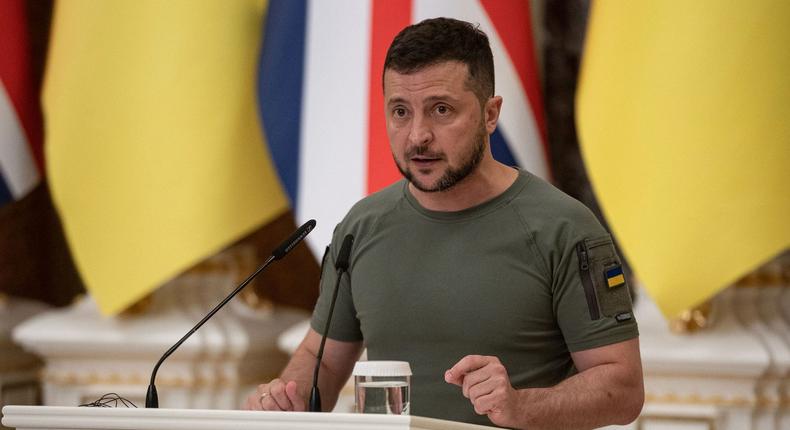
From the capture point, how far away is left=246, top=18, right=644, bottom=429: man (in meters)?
1.91

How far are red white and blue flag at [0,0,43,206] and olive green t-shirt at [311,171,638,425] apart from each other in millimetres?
2041

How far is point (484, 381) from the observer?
1.68 meters

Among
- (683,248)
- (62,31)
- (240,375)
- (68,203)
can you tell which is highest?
(62,31)

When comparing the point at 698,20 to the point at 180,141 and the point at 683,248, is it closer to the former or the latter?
the point at 683,248

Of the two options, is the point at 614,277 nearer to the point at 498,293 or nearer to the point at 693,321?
the point at 498,293

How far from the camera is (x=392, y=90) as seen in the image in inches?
76.7

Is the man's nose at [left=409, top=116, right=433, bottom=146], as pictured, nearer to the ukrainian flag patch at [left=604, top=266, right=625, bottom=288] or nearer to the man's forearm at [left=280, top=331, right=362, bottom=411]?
the ukrainian flag patch at [left=604, top=266, right=625, bottom=288]

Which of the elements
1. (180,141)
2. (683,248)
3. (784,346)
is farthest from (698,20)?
(180,141)

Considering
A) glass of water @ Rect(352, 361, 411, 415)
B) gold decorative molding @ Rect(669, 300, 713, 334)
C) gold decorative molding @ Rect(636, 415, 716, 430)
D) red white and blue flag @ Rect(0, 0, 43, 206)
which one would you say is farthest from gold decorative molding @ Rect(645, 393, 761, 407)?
red white and blue flag @ Rect(0, 0, 43, 206)

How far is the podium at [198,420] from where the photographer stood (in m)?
1.44

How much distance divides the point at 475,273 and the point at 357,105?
4.49 feet

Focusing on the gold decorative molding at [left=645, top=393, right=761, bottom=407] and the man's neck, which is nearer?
the man's neck

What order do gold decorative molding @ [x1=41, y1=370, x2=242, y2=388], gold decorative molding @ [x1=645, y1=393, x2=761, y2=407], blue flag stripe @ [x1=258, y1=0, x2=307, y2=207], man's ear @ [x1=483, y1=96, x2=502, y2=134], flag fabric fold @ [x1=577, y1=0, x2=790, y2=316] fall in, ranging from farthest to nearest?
gold decorative molding @ [x1=41, y1=370, x2=242, y2=388] → blue flag stripe @ [x1=258, y1=0, x2=307, y2=207] → gold decorative molding @ [x1=645, y1=393, x2=761, y2=407] → flag fabric fold @ [x1=577, y1=0, x2=790, y2=316] → man's ear @ [x1=483, y1=96, x2=502, y2=134]

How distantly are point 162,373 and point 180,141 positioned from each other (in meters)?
0.74
